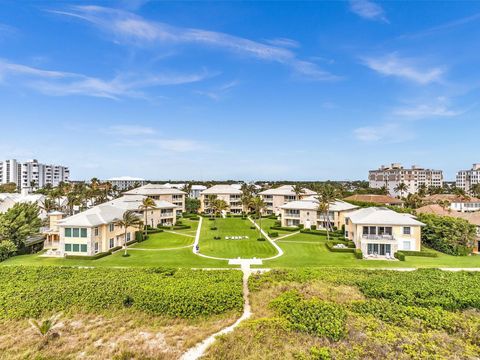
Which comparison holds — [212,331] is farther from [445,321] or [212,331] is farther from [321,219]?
[321,219]

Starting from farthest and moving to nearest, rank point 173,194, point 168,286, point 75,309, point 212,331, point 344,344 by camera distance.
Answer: point 173,194 → point 168,286 → point 75,309 → point 212,331 → point 344,344

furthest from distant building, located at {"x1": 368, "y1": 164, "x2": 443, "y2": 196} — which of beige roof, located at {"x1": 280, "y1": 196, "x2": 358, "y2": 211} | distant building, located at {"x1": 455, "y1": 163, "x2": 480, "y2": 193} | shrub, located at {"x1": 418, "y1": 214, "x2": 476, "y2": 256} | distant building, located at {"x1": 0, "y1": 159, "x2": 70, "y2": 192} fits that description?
distant building, located at {"x1": 0, "y1": 159, "x2": 70, "y2": 192}

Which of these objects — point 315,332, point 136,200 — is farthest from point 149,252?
point 315,332

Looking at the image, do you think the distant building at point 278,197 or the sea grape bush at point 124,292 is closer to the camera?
the sea grape bush at point 124,292

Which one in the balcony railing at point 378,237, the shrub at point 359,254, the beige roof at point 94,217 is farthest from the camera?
the beige roof at point 94,217

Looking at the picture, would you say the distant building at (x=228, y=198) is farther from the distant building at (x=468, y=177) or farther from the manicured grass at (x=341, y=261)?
the distant building at (x=468, y=177)

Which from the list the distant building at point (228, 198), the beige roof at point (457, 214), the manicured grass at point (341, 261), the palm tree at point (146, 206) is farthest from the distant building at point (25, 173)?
the beige roof at point (457, 214)
